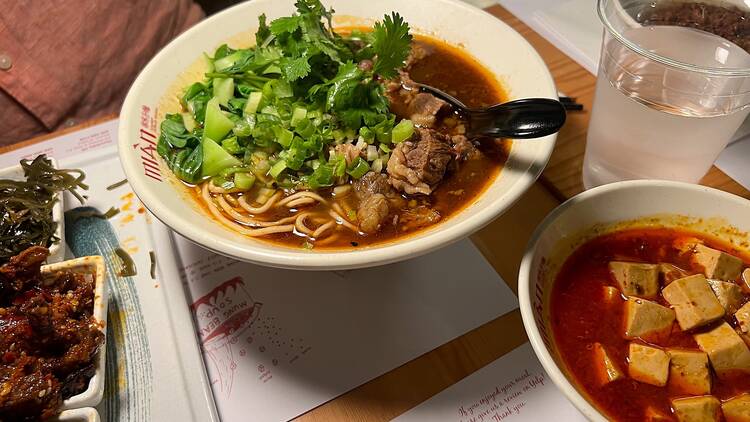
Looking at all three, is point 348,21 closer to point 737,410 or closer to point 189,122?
point 189,122

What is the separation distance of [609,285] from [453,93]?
960 mm

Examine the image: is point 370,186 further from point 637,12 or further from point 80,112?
point 80,112

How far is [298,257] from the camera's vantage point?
3.97ft

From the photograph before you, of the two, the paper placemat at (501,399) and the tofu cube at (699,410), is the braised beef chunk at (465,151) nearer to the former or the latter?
the paper placemat at (501,399)

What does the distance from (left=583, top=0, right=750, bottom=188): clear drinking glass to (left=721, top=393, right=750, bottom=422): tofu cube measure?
2.59ft

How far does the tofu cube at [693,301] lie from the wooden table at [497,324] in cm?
43

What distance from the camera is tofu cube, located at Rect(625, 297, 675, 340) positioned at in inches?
45.5

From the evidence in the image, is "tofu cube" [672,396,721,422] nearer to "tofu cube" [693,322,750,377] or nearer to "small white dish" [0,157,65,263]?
"tofu cube" [693,322,750,377]

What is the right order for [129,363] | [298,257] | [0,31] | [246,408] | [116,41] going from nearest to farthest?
[298,257], [246,408], [129,363], [0,31], [116,41]

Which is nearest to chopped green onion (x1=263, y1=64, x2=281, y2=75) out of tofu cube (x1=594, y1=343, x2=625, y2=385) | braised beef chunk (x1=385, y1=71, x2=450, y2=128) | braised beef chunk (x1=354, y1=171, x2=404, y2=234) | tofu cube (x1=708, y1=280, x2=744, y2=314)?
braised beef chunk (x1=385, y1=71, x2=450, y2=128)

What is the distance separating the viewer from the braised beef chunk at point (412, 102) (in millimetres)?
1773

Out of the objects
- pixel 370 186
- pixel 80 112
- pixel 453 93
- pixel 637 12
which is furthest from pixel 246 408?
pixel 80 112

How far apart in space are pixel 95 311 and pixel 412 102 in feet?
3.86

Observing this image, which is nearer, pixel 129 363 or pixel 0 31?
pixel 129 363
